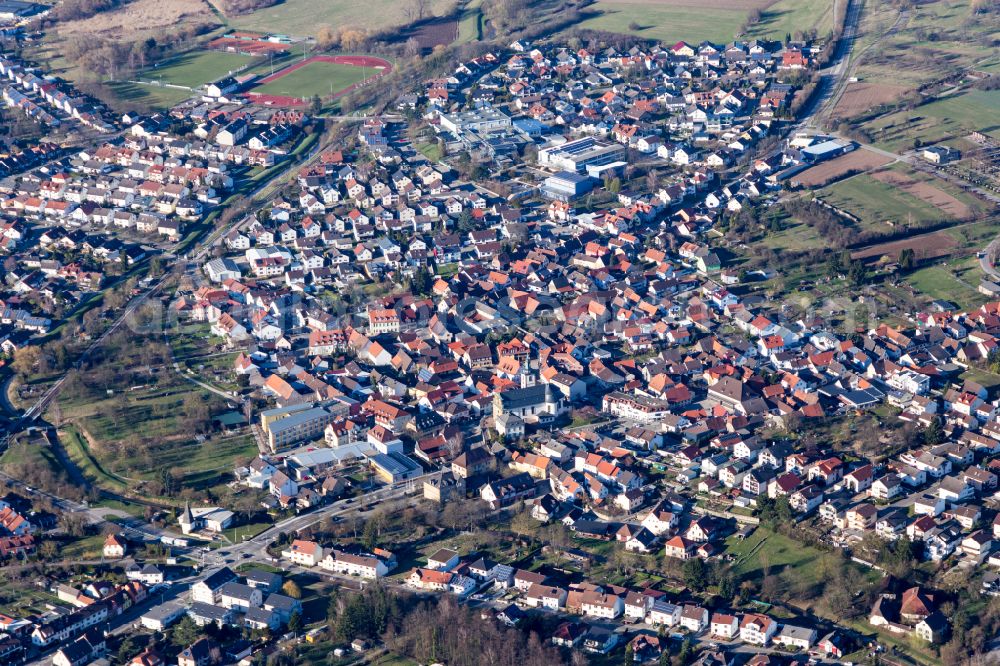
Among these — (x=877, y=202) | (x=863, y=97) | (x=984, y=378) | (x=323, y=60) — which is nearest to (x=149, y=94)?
(x=323, y=60)

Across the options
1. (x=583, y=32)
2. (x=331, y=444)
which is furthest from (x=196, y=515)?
(x=583, y=32)

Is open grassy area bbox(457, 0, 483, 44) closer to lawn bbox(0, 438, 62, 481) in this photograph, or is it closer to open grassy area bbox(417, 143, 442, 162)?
open grassy area bbox(417, 143, 442, 162)

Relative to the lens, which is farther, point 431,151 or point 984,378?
point 431,151

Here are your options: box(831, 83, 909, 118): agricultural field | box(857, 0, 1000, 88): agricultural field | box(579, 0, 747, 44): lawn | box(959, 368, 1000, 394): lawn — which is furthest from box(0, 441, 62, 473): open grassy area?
box(579, 0, 747, 44): lawn

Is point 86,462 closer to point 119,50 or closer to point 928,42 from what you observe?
point 119,50

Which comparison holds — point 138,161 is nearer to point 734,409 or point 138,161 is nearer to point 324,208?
point 324,208

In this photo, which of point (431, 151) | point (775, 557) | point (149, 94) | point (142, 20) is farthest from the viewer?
point (142, 20)

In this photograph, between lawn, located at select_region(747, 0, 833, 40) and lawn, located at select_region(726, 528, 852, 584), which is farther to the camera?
lawn, located at select_region(747, 0, 833, 40)
